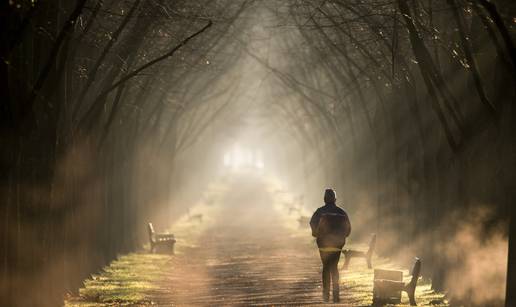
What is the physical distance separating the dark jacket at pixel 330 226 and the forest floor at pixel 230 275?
47.8 inches

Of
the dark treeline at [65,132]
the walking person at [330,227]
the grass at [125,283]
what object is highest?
the dark treeline at [65,132]

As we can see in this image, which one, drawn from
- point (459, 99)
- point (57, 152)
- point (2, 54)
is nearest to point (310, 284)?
point (459, 99)

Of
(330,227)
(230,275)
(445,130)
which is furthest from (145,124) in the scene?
(330,227)

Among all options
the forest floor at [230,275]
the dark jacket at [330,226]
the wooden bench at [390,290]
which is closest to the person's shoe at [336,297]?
the forest floor at [230,275]

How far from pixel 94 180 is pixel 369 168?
17143 millimetres

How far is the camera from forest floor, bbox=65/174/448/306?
22109mm

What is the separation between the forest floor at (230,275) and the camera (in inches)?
870

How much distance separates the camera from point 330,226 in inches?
790

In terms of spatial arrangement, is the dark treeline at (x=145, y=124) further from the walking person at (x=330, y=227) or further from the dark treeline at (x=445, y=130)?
the walking person at (x=330, y=227)

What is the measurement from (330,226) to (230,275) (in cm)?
917

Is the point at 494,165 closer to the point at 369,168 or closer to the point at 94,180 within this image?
the point at 94,180

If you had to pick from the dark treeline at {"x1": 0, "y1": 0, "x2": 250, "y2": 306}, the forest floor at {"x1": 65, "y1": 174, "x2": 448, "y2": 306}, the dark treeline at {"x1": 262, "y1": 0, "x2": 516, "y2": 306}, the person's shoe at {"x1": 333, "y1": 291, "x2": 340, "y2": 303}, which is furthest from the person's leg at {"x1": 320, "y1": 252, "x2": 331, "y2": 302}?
the dark treeline at {"x1": 0, "y1": 0, "x2": 250, "y2": 306}

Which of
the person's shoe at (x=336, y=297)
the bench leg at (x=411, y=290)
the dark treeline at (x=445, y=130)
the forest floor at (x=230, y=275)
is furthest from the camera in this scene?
the forest floor at (x=230, y=275)

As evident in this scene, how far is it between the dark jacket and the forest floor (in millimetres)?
1214
